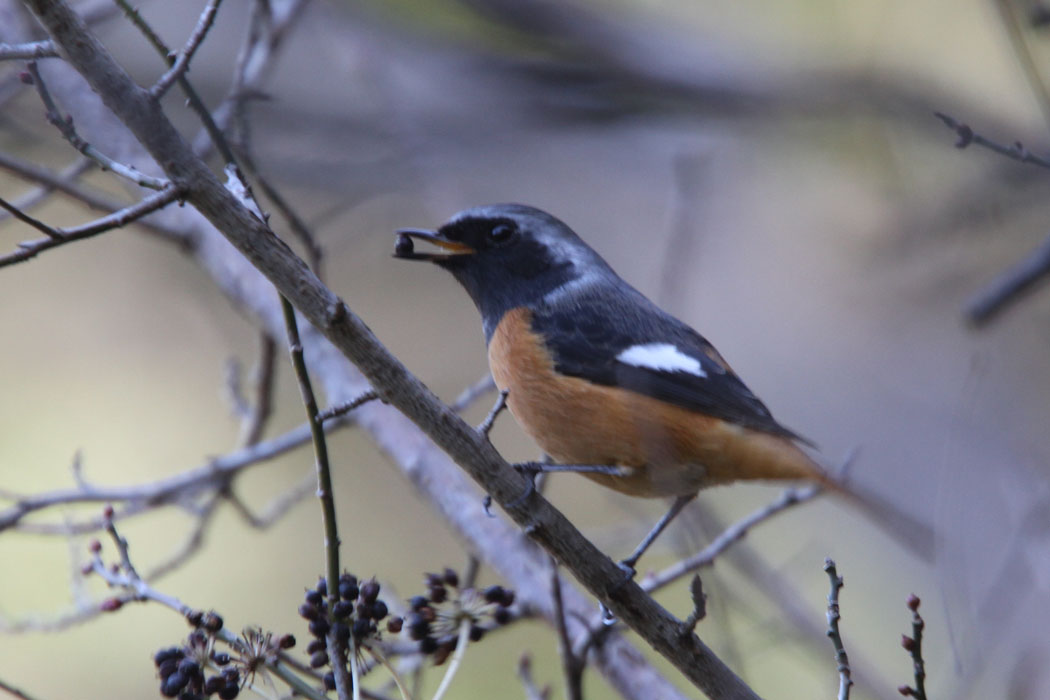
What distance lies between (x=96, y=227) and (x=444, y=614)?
3.66ft

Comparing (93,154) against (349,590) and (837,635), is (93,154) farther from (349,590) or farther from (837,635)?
(837,635)

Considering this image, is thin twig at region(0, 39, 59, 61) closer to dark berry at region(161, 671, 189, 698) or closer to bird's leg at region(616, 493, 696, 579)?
dark berry at region(161, 671, 189, 698)

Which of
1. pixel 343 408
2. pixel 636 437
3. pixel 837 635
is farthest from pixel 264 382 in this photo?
pixel 837 635

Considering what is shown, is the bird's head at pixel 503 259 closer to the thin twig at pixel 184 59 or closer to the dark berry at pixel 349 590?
the thin twig at pixel 184 59

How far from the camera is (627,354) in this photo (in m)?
3.13

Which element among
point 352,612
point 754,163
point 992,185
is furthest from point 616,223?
point 352,612

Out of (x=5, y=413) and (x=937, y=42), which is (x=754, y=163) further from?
(x=5, y=413)

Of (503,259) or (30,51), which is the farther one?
(503,259)

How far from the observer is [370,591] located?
77.8 inches

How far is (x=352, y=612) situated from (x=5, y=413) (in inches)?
215

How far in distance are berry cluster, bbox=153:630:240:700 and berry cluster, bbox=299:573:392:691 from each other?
173mm

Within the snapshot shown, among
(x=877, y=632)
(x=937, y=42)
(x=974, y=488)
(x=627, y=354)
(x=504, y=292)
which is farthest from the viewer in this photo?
(x=937, y=42)

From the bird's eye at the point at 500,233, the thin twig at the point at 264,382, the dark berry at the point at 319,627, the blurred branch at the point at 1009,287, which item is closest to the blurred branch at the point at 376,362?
the dark berry at the point at 319,627

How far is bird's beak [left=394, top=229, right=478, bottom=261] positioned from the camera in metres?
3.10
